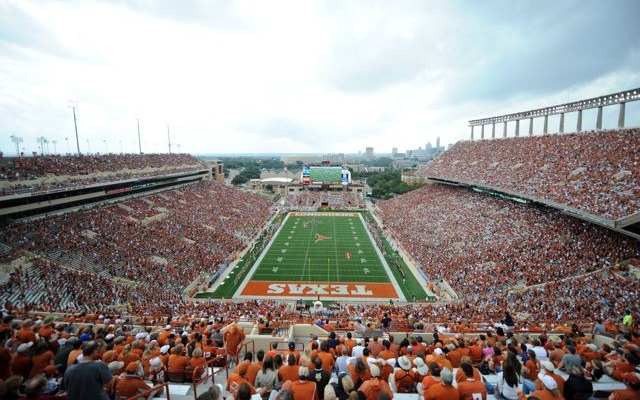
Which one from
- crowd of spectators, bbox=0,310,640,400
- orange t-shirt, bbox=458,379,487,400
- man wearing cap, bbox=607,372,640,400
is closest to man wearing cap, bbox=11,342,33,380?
crowd of spectators, bbox=0,310,640,400

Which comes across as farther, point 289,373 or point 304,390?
point 289,373

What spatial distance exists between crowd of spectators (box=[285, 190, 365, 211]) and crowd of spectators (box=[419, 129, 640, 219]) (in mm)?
19564

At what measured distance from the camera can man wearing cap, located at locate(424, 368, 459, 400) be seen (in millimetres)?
4070

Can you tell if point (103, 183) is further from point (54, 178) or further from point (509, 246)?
point (509, 246)

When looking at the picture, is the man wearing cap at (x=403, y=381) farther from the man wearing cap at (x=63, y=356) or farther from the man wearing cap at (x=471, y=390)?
the man wearing cap at (x=63, y=356)

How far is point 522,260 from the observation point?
21.3 metres

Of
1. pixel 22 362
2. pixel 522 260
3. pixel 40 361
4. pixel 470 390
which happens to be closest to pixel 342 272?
pixel 522 260

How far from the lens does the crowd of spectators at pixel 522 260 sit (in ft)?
50.4

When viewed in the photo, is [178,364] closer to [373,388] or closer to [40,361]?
[40,361]

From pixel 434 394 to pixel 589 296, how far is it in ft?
54.5

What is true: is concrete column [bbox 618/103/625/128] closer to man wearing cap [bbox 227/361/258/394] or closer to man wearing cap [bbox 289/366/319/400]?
man wearing cap [bbox 289/366/319/400]

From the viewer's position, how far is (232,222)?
125 feet

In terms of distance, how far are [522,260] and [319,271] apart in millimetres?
14682

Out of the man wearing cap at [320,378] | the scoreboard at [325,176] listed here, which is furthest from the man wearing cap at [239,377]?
the scoreboard at [325,176]
